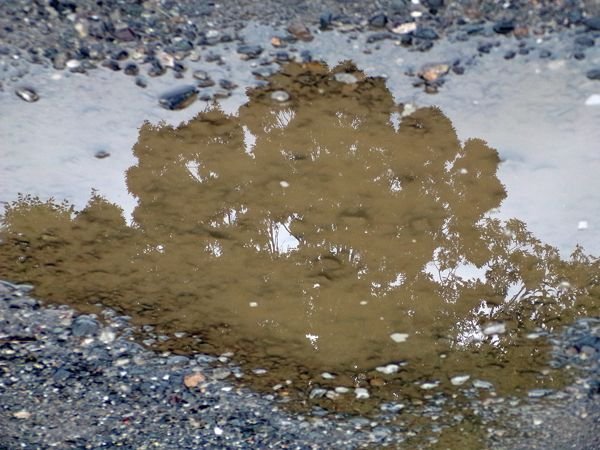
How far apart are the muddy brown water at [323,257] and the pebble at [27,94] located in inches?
29.7

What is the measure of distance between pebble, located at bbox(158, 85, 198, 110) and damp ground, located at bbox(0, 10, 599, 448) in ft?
0.17

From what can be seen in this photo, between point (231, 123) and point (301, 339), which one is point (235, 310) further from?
point (231, 123)

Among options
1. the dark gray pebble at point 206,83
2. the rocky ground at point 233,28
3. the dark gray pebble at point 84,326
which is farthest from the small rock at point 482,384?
the dark gray pebble at point 206,83

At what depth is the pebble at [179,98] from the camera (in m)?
4.42

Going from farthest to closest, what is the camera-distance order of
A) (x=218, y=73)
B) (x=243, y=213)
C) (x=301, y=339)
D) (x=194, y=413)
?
(x=218, y=73)
(x=243, y=213)
(x=301, y=339)
(x=194, y=413)

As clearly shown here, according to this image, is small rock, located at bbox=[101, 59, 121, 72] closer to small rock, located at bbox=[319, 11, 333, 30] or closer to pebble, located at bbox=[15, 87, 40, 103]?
pebble, located at bbox=[15, 87, 40, 103]

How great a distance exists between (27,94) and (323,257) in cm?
213

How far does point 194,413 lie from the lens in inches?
115

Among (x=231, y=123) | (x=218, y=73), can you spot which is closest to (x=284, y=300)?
(x=231, y=123)

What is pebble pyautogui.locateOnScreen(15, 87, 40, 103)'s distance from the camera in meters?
4.43

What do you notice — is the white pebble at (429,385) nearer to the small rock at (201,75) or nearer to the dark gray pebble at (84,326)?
the dark gray pebble at (84,326)

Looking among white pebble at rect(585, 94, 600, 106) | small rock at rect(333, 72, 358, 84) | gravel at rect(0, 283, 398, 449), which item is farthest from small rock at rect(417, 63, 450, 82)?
gravel at rect(0, 283, 398, 449)

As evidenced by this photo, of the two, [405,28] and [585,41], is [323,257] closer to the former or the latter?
[405,28]

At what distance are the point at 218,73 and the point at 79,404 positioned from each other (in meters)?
2.39
